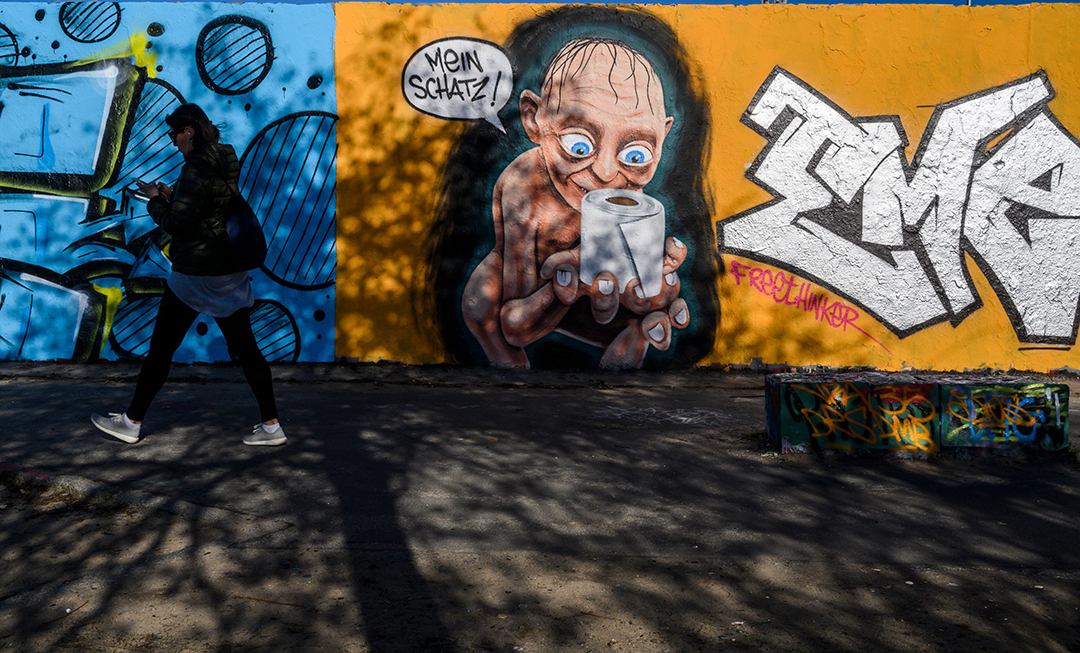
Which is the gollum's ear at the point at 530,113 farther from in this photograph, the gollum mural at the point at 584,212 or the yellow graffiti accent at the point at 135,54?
the yellow graffiti accent at the point at 135,54

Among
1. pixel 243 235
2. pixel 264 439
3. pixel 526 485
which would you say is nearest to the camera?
pixel 526 485

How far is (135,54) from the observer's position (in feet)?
24.2

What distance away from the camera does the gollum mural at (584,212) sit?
24.2 ft

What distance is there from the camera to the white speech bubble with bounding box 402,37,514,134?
24.1 feet

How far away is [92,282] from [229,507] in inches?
184

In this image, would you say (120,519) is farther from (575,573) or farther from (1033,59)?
(1033,59)

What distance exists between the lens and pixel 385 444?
16.0ft

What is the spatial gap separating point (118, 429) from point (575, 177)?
4.23m

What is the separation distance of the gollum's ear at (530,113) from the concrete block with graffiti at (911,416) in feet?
11.9

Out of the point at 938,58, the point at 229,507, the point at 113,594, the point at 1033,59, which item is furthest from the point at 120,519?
the point at 1033,59

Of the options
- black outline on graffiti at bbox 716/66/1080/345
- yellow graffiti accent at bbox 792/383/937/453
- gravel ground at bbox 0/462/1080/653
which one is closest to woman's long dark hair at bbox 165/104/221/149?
gravel ground at bbox 0/462/1080/653

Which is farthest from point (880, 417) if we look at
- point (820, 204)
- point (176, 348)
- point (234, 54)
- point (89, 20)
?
point (89, 20)

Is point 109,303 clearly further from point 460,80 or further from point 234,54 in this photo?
point 460,80

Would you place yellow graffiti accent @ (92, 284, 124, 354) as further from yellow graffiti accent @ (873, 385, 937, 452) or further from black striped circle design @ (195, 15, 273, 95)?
yellow graffiti accent @ (873, 385, 937, 452)
